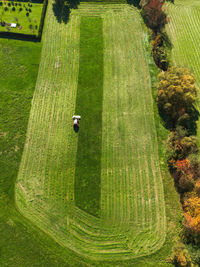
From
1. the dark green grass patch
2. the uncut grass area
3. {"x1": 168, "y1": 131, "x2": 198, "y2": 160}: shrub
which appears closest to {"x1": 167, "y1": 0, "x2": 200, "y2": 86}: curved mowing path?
{"x1": 168, "y1": 131, "x2": 198, "y2": 160}: shrub

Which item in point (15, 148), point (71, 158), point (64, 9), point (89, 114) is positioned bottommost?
point (15, 148)

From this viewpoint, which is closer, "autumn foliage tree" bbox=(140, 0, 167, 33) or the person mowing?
the person mowing

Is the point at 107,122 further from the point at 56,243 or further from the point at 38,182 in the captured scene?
the point at 56,243

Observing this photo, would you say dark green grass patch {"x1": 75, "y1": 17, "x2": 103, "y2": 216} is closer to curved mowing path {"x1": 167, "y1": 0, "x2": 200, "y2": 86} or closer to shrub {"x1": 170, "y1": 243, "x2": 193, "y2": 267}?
shrub {"x1": 170, "y1": 243, "x2": 193, "y2": 267}

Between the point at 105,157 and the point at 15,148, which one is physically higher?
the point at 105,157

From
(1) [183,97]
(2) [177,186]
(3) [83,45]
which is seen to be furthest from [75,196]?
(3) [83,45]

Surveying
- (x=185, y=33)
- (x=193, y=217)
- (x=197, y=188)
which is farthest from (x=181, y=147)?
(x=185, y=33)

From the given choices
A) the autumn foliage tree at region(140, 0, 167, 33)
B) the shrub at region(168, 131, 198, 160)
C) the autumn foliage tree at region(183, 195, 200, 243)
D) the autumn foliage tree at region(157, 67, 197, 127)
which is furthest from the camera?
the autumn foliage tree at region(140, 0, 167, 33)

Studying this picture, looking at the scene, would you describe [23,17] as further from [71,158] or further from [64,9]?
[71,158]
